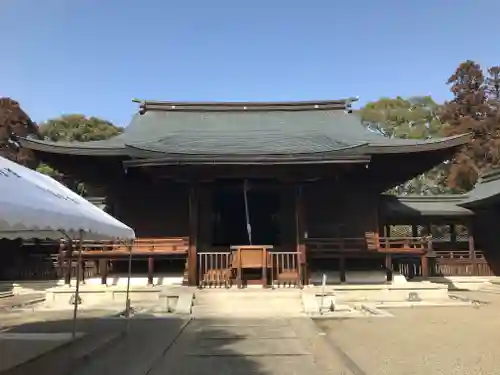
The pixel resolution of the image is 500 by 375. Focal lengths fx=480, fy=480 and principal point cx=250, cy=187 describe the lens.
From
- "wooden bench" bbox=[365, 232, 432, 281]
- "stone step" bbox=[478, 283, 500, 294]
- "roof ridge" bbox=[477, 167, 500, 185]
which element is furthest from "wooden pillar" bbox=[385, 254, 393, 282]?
"roof ridge" bbox=[477, 167, 500, 185]

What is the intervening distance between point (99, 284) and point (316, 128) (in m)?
10.00

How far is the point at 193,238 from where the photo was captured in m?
14.1

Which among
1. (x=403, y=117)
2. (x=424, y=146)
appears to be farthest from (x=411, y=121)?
(x=424, y=146)

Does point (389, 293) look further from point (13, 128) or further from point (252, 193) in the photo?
point (13, 128)

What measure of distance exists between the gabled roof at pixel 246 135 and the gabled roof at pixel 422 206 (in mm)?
4918

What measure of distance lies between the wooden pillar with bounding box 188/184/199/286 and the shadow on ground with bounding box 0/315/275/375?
461cm

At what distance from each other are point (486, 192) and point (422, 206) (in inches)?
115

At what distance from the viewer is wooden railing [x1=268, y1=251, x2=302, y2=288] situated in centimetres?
1375

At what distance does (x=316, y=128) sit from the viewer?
19.0 metres

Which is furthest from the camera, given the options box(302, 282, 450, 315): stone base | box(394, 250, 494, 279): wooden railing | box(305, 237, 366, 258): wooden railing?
box(394, 250, 494, 279): wooden railing

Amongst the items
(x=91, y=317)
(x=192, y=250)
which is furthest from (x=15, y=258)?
(x=91, y=317)

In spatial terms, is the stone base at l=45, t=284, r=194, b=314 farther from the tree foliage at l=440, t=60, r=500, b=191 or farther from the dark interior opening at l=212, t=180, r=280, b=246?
the tree foliage at l=440, t=60, r=500, b=191

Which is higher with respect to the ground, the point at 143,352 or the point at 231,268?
the point at 231,268

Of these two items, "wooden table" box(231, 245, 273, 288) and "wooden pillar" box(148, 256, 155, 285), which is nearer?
"wooden table" box(231, 245, 273, 288)
